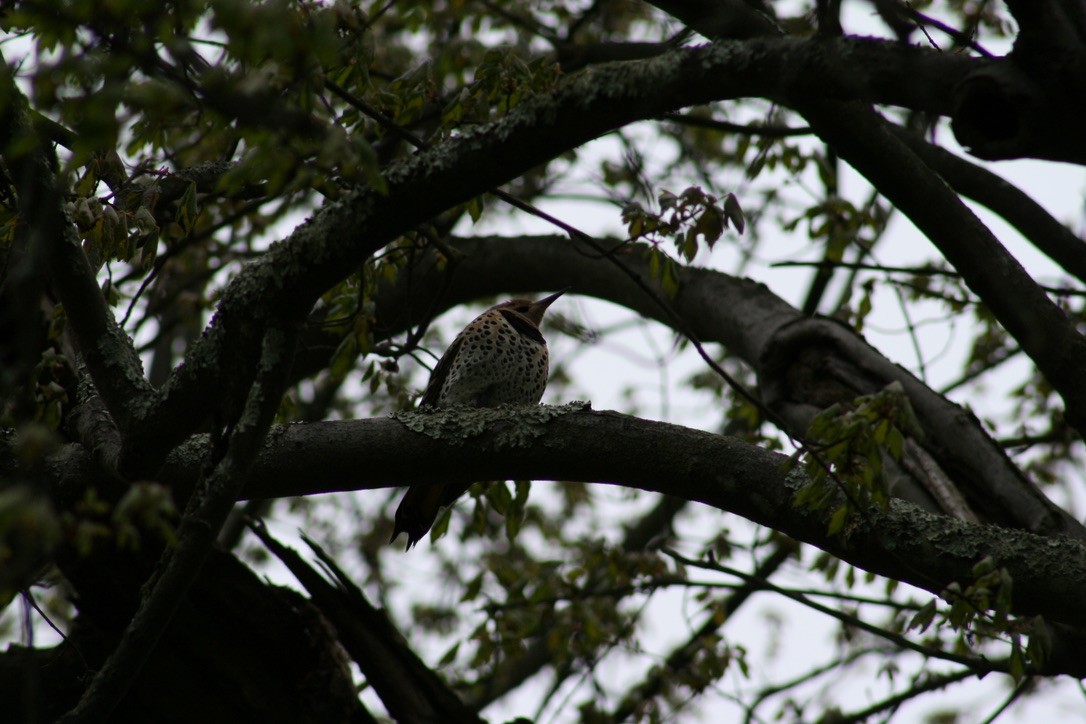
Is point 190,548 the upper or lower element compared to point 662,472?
upper

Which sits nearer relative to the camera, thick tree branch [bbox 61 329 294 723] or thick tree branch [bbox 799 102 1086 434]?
thick tree branch [bbox 61 329 294 723]

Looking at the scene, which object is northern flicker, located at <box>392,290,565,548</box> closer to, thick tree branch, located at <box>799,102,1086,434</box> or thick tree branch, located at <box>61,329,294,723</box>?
thick tree branch, located at <box>799,102,1086,434</box>

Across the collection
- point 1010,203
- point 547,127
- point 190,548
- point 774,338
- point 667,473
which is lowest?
point 667,473

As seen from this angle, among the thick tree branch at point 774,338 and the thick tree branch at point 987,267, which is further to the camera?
the thick tree branch at point 774,338

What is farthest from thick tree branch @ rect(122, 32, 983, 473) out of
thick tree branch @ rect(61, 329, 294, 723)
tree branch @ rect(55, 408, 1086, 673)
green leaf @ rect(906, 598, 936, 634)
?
green leaf @ rect(906, 598, 936, 634)

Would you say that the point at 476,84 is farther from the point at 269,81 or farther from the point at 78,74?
the point at 78,74

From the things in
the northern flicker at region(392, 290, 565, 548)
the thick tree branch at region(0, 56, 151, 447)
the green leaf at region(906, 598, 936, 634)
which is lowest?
the green leaf at region(906, 598, 936, 634)

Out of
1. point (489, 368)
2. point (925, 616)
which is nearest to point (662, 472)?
point (925, 616)

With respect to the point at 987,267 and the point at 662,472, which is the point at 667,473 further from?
the point at 987,267

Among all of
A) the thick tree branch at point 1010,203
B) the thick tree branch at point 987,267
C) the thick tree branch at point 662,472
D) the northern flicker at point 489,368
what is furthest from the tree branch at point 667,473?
the northern flicker at point 489,368

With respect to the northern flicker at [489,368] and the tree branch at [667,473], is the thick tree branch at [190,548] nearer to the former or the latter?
the tree branch at [667,473]

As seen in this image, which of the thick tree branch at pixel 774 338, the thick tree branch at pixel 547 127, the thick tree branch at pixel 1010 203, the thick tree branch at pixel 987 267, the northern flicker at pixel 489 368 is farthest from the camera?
the northern flicker at pixel 489 368

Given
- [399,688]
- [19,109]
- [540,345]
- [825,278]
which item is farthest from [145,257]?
[825,278]

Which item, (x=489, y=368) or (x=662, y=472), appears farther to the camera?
(x=489, y=368)
